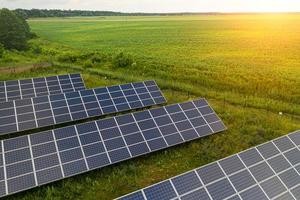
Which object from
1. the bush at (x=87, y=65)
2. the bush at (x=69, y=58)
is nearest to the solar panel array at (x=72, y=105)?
the bush at (x=87, y=65)

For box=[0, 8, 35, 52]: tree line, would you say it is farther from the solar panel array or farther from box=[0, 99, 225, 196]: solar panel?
box=[0, 99, 225, 196]: solar panel

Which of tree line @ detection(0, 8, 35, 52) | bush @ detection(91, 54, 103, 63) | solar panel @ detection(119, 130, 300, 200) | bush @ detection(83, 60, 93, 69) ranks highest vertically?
solar panel @ detection(119, 130, 300, 200)

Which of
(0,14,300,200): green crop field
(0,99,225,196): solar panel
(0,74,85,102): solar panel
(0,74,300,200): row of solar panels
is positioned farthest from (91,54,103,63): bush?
(0,99,225,196): solar panel

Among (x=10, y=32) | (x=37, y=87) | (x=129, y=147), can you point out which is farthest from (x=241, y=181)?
(x=10, y=32)

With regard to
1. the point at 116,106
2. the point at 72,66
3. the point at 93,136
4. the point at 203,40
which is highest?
the point at 93,136

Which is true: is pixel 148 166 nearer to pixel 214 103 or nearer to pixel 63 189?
pixel 63 189

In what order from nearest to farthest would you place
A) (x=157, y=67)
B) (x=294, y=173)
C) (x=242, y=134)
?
(x=294, y=173), (x=242, y=134), (x=157, y=67)

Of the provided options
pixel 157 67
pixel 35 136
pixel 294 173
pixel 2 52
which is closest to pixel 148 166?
pixel 35 136
